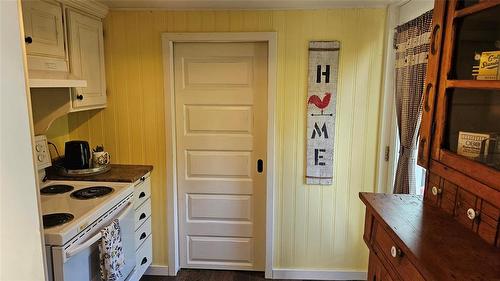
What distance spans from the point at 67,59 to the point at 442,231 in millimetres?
2293

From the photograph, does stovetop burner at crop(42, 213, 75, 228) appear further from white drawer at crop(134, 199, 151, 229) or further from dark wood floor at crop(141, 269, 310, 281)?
dark wood floor at crop(141, 269, 310, 281)

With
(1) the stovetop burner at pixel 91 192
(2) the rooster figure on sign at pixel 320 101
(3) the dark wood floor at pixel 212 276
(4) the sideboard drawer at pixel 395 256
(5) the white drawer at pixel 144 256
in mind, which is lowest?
(3) the dark wood floor at pixel 212 276

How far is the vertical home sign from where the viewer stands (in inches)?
104

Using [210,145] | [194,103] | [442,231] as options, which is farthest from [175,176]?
[442,231]

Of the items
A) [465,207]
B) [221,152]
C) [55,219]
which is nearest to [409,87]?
[465,207]

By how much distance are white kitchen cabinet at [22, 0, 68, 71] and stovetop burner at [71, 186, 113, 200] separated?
0.78m

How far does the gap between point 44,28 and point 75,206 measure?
106 cm

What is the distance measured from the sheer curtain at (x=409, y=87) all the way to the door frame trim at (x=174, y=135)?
35.2 inches

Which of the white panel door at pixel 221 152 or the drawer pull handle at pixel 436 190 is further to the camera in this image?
the white panel door at pixel 221 152

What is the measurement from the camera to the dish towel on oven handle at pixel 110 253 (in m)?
1.98

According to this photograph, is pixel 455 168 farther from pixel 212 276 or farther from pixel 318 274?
pixel 212 276

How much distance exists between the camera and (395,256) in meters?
1.21

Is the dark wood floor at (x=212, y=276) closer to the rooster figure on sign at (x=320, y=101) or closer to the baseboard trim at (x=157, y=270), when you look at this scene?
the baseboard trim at (x=157, y=270)

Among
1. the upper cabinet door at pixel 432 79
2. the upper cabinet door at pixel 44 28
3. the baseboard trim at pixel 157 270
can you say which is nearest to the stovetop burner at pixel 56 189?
the upper cabinet door at pixel 44 28
